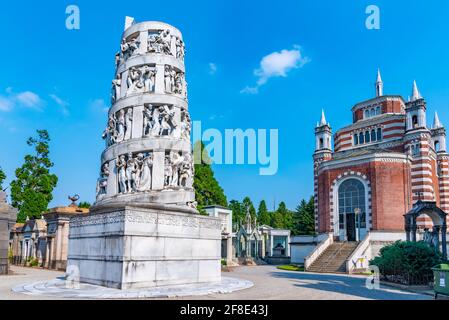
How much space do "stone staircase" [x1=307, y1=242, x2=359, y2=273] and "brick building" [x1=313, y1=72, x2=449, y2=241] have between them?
8.61 ft

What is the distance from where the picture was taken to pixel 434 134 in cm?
4441

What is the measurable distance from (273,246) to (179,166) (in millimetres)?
40189

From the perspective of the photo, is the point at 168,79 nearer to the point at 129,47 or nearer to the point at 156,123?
the point at 156,123

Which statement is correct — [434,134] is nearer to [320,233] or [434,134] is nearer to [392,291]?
[320,233]

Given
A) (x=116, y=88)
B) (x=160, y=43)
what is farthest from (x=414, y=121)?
(x=116, y=88)

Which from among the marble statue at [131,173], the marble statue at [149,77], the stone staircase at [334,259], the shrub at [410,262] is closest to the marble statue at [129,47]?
the marble statue at [149,77]

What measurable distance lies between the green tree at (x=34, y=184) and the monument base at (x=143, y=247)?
33916mm

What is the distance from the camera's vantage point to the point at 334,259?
104ft

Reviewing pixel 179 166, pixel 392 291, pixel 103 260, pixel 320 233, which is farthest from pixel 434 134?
pixel 103 260

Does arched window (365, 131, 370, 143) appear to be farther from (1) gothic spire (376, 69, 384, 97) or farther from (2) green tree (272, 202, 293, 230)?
(2) green tree (272, 202, 293, 230)

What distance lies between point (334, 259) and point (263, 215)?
66.2 meters

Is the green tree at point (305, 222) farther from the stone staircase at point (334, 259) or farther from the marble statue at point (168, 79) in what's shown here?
the marble statue at point (168, 79)

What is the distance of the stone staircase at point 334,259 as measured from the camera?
29552 millimetres
